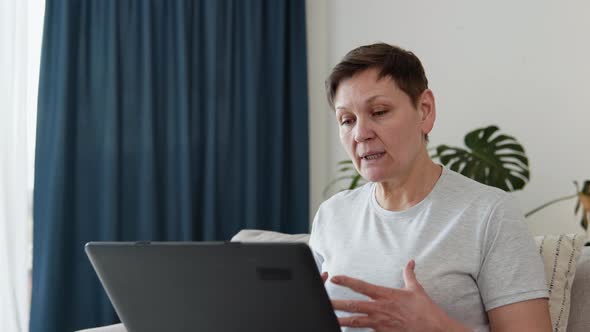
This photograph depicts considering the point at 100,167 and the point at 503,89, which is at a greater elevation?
the point at 503,89

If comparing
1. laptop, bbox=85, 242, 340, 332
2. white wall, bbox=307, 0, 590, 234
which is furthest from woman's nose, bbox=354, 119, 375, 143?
white wall, bbox=307, 0, 590, 234

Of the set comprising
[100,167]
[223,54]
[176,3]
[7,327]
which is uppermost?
[176,3]

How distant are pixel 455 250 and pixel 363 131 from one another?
273 mm

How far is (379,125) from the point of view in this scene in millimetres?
1287

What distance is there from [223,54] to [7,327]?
4.67 ft

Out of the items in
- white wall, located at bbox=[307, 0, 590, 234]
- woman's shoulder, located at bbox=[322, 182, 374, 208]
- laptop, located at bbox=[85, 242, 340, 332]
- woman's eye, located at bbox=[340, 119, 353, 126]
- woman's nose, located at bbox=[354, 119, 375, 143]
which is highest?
white wall, located at bbox=[307, 0, 590, 234]

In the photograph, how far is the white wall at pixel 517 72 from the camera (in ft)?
7.61

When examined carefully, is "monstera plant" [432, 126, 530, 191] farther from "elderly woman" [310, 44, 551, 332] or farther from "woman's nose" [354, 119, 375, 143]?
"woman's nose" [354, 119, 375, 143]

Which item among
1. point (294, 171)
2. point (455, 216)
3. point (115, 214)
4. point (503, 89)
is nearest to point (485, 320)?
point (455, 216)

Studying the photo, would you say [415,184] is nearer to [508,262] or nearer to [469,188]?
[469,188]

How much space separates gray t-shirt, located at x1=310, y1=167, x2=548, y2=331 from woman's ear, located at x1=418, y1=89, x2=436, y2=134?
0.10 m

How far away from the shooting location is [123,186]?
2.78 meters

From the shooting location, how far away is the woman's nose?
129cm

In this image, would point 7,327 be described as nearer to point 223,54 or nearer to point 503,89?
point 223,54
